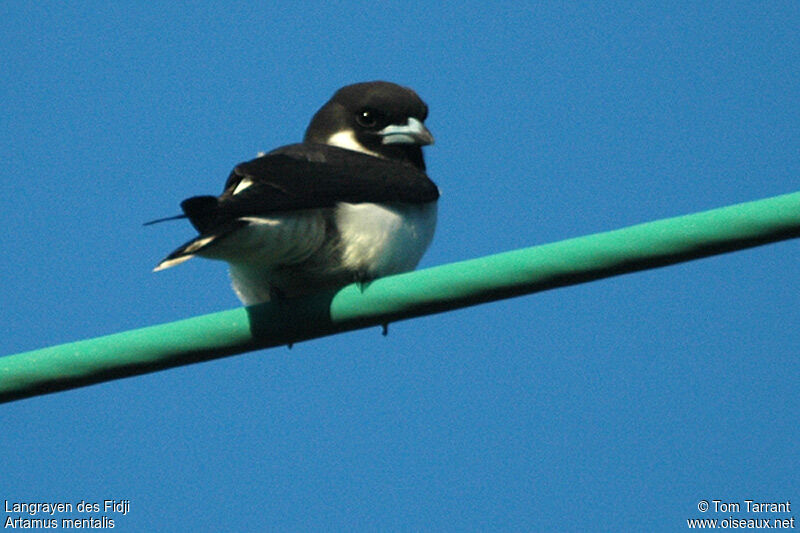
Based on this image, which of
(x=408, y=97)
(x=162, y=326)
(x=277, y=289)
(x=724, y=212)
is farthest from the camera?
(x=408, y=97)

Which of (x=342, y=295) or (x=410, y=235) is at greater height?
(x=410, y=235)

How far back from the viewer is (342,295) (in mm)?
3684

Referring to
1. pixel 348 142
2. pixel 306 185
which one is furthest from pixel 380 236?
pixel 348 142

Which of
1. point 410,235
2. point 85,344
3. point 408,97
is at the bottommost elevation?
point 85,344

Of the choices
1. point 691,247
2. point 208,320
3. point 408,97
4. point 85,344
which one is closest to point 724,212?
Result: point 691,247

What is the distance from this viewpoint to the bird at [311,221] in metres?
3.86

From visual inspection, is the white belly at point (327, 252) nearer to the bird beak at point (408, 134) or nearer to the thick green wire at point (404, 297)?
the thick green wire at point (404, 297)

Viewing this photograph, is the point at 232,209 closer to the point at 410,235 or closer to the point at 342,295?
the point at 342,295

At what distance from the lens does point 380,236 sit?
4.58 meters

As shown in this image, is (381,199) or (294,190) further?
(381,199)

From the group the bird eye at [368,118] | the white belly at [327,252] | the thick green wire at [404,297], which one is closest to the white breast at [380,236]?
the white belly at [327,252]

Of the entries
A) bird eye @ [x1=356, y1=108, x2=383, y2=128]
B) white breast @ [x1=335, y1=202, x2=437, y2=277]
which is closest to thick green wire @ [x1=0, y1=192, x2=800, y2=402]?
white breast @ [x1=335, y1=202, x2=437, y2=277]

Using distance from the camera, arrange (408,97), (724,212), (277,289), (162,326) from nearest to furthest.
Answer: (724,212), (162,326), (277,289), (408,97)

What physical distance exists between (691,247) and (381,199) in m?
1.79
